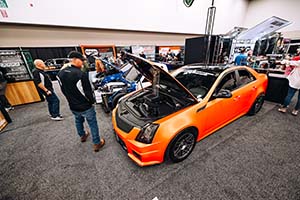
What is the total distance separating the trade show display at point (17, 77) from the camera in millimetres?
3873

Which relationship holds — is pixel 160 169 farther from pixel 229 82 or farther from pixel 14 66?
pixel 14 66

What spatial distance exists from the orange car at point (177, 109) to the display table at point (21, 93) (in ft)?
14.0

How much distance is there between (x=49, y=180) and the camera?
161cm

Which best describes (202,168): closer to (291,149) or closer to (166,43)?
(291,149)

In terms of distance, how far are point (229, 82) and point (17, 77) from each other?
6083mm

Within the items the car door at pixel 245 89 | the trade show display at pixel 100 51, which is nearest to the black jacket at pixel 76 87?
the car door at pixel 245 89

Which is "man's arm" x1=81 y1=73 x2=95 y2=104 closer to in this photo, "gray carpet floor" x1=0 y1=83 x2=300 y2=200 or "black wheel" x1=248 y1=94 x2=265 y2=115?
"gray carpet floor" x1=0 y1=83 x2=300 y2=200

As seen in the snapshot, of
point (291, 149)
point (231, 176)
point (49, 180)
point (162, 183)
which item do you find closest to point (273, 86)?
point (291, 149)

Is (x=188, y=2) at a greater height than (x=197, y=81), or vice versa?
(x=188, y=2)

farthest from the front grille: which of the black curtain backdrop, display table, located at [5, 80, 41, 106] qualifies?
the black curtain backdrop

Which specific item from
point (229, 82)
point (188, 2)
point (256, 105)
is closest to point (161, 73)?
point (229, 82)

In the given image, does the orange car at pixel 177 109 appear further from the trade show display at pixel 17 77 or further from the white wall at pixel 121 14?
the white wall at pixel 121 14

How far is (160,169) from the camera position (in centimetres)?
168

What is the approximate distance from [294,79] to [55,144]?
5100mm
